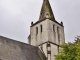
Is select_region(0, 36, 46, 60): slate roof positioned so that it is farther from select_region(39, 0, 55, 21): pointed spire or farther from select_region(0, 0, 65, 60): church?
select_region(39, 0, 55, 21): pointed spire

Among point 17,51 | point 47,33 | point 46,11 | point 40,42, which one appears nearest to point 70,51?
point 17,51

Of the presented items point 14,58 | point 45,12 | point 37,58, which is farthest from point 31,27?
point 14,58

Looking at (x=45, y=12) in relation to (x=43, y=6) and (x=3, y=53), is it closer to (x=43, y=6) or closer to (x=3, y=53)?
(x=43, y=6)

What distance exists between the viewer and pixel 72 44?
2266 centimetres

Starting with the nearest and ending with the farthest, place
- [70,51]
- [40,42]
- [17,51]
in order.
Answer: [70,51], [17,51], [40,42]

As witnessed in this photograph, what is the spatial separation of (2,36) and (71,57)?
34.4 feet

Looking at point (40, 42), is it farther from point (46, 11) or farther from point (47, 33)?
point (46, 11)

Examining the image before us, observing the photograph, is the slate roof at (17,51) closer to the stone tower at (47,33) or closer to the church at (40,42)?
the church at (40,42)

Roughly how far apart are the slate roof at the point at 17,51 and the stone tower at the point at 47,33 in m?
1.15

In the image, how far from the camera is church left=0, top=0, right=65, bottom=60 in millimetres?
27516

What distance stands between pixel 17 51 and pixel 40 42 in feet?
17.5

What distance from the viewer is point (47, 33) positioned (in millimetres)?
32406

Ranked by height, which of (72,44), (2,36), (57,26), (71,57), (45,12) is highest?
(45,12)

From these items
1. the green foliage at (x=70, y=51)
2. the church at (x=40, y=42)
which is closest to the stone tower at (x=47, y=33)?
the church at (x=40, y=42)
